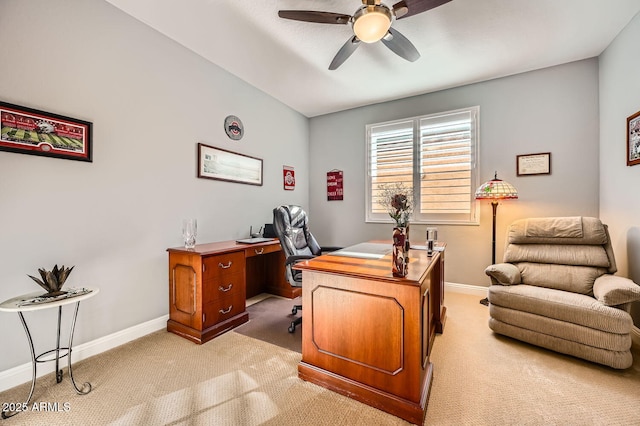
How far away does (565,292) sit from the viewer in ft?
7.13

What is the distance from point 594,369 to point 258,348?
2.57 meters

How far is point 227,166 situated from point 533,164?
3801 mm

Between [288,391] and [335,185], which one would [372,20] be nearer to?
[288,391]

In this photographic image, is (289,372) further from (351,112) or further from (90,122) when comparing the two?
(351,112)

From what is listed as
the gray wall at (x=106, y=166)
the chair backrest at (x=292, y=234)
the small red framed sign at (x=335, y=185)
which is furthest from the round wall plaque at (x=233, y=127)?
the small red framed sign at (x=335, y=185)

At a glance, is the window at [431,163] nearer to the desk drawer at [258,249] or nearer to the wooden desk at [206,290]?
the desk drawer at [258,249]

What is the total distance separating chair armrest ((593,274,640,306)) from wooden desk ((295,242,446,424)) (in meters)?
1.38

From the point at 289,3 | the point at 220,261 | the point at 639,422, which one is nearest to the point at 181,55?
the point at 289,3

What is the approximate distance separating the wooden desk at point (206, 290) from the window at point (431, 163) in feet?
7.83

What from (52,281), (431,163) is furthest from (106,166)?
(431,163)

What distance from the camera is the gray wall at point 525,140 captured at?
290 centimetres

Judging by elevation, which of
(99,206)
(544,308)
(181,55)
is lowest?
(544,308)

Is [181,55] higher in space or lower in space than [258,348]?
higher

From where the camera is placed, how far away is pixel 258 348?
2.17 metres
